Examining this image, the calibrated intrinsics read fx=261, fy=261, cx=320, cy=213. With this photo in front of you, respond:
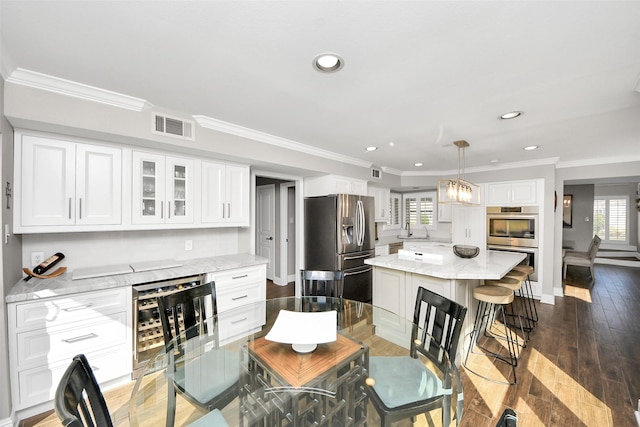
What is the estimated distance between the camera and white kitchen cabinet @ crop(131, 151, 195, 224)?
2465 mm

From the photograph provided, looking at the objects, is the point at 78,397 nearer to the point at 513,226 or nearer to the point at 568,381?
the point at 568,381

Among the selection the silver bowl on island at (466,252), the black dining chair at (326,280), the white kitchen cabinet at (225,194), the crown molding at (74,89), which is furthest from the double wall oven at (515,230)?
the crown molding at (74,89)

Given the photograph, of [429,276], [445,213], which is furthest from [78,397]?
[445,213]

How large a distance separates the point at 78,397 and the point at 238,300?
6.70ft

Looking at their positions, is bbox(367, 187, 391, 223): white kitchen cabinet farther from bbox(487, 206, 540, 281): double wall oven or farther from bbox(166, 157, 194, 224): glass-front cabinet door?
bbox(166, 157, 194, 224): glass-front cabinet door

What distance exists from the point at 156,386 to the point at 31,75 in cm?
220

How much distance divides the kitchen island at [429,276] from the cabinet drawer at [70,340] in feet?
7.06

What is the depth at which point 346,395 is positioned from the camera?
4.42ft

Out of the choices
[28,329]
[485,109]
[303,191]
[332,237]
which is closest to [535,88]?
[485,109]

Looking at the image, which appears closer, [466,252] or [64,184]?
[64,184]

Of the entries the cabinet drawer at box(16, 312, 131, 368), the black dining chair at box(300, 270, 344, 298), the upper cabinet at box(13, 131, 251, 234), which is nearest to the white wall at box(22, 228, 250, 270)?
the upper cabinet at box(13, 131, 251, 234)

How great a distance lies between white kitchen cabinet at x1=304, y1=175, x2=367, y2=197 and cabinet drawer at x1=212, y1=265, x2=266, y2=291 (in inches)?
64.6

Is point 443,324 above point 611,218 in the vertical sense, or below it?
below

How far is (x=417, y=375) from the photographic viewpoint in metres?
1.55
